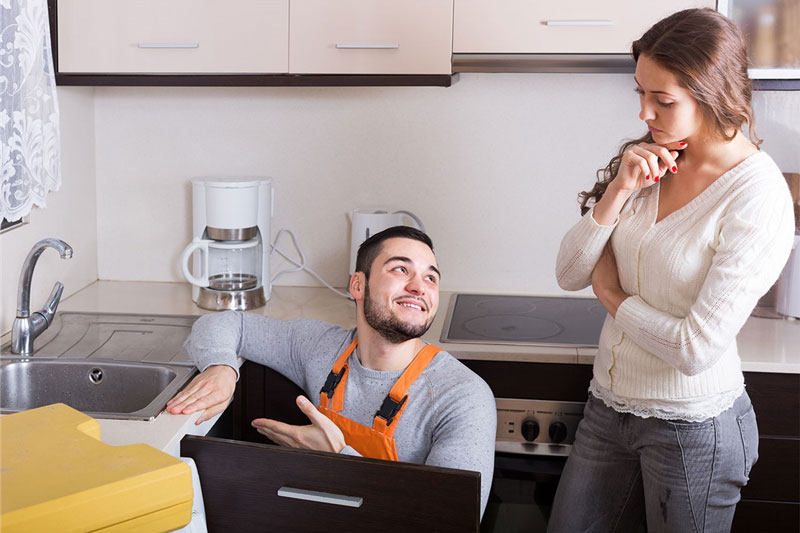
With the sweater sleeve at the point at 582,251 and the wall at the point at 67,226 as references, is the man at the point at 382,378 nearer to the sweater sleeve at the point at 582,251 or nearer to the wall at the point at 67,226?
the sweater sleeve at the point at 582,251

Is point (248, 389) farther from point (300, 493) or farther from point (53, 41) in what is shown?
point (53, 41)

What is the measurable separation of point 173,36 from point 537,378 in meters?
1.23

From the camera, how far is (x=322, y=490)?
1.47m

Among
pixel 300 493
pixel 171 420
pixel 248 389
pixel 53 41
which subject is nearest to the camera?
pixel 300 493

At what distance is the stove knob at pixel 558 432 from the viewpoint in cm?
215

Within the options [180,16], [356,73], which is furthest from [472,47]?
[180,16]

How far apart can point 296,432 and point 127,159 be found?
127cm

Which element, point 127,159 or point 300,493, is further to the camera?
point 127,159

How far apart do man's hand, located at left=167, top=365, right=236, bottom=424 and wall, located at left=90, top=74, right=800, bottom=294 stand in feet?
2.85

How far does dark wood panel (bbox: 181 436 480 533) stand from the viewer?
55.4 inches

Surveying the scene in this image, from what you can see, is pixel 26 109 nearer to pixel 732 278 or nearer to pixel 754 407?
pixel 732 278

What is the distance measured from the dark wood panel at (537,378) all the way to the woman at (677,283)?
25 cm

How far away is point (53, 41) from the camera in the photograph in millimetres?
2312

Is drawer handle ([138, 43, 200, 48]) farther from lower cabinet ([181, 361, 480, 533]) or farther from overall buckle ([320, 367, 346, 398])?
lower cabinet ([181, 361, 480, 533])
